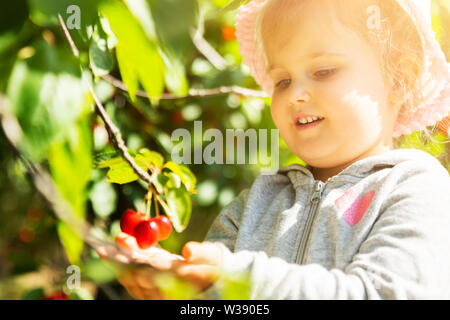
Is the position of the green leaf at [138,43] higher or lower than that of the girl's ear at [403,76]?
higher

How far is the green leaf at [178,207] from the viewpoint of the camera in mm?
1205

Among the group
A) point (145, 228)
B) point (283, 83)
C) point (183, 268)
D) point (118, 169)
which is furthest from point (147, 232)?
point (283, 83)

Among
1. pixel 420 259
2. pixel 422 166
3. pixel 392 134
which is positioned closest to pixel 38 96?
pixel 420 259

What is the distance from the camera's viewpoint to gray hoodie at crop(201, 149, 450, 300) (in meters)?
0.81

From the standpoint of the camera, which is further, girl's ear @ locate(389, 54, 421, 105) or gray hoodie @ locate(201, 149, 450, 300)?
girl's ear @ locate(389, 54, 421, 105)

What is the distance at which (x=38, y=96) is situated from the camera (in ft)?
1.73

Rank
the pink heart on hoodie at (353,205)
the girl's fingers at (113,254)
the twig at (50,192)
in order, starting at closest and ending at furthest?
the twig at (50,192) → the girl's fingers at (113,254) → the pink heart on hoodie at (353,205)

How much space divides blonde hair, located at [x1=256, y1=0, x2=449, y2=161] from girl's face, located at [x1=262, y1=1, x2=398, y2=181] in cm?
2

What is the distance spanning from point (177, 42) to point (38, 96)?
166mm

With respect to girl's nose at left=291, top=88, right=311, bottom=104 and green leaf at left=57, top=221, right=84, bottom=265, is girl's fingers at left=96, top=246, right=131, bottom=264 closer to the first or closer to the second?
green leaf at left=57, top=221, right=84, bottom=265

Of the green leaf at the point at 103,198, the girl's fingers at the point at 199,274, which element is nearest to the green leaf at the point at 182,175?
the green leaf at the point at 103,198

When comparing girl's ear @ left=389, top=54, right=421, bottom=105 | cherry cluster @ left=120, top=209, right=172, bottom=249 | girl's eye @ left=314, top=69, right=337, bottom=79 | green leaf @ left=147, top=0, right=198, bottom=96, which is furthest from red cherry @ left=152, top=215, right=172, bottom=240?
green leaf @ left=147, top=0, right=198, bottom=96

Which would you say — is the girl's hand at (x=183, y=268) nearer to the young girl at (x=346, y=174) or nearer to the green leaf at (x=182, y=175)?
the young girl at (x=346, y=174)
